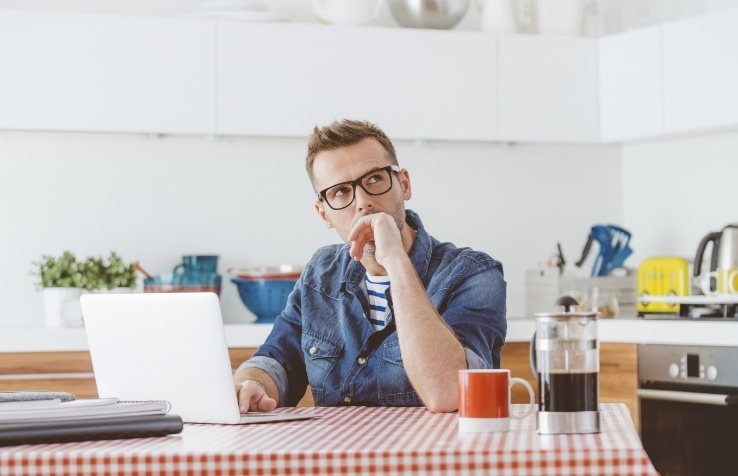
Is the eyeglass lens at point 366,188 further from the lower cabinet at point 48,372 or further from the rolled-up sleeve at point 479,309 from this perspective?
the lower cabinet at point 48,372

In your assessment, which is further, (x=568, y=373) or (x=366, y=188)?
(x=366, y=188)

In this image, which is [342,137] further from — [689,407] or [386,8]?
[386,8]

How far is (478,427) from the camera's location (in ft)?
5.37

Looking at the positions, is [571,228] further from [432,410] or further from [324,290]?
[432,410]

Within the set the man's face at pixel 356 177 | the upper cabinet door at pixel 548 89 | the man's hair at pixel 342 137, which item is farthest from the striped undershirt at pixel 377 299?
the upper cabinet door at pixel 548 89

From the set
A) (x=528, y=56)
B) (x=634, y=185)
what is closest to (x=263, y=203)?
(x=528, y=56)

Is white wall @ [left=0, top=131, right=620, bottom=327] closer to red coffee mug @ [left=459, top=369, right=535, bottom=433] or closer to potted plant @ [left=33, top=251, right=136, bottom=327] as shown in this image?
potted plant @ [left=33, top=251, right=136, bottom=327]

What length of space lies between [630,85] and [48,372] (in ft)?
7.46

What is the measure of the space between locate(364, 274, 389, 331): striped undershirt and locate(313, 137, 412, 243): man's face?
114mm

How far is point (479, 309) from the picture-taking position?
2297 mm

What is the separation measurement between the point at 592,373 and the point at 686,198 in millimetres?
2826

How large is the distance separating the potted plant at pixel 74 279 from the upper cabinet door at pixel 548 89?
1457 millimetres

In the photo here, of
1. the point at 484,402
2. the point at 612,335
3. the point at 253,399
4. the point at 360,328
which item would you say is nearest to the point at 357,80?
the point at 612,335

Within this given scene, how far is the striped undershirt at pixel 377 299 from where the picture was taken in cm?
244
